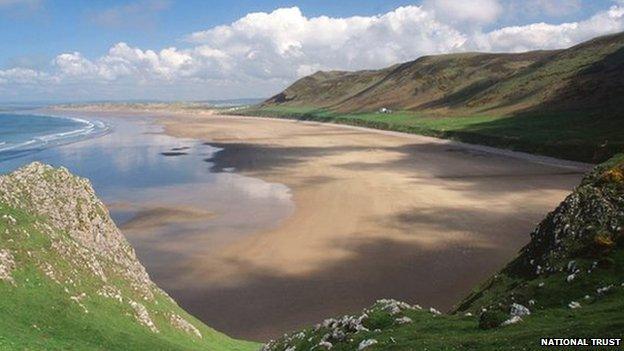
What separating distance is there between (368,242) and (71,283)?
98.2 feet

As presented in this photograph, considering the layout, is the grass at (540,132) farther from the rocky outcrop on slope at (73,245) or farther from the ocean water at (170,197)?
the rocky outcrop on slope at (73,245)

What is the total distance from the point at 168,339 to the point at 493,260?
27.8 meters

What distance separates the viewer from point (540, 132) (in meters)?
122

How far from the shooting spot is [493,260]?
42.2 m

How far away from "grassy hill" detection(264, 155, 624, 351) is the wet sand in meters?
8.38

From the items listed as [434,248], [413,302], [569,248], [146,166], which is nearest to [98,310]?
[413,302]

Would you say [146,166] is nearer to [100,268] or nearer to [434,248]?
[434,248]

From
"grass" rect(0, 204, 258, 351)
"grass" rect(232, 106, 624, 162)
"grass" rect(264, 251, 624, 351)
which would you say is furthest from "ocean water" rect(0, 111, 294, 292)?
"grass" rect(232, 106, 624, 162)

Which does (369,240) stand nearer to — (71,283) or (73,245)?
(73,245)

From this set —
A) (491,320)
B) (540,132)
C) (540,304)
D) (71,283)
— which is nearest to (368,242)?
(540,304)

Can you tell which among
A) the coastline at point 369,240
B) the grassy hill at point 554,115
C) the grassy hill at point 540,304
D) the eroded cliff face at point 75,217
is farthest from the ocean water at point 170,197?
the grassy hill at point 554,115

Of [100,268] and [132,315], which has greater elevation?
[100,268]

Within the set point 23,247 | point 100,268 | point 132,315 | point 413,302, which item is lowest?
point 413,302

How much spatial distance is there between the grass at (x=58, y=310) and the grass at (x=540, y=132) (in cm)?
7745
